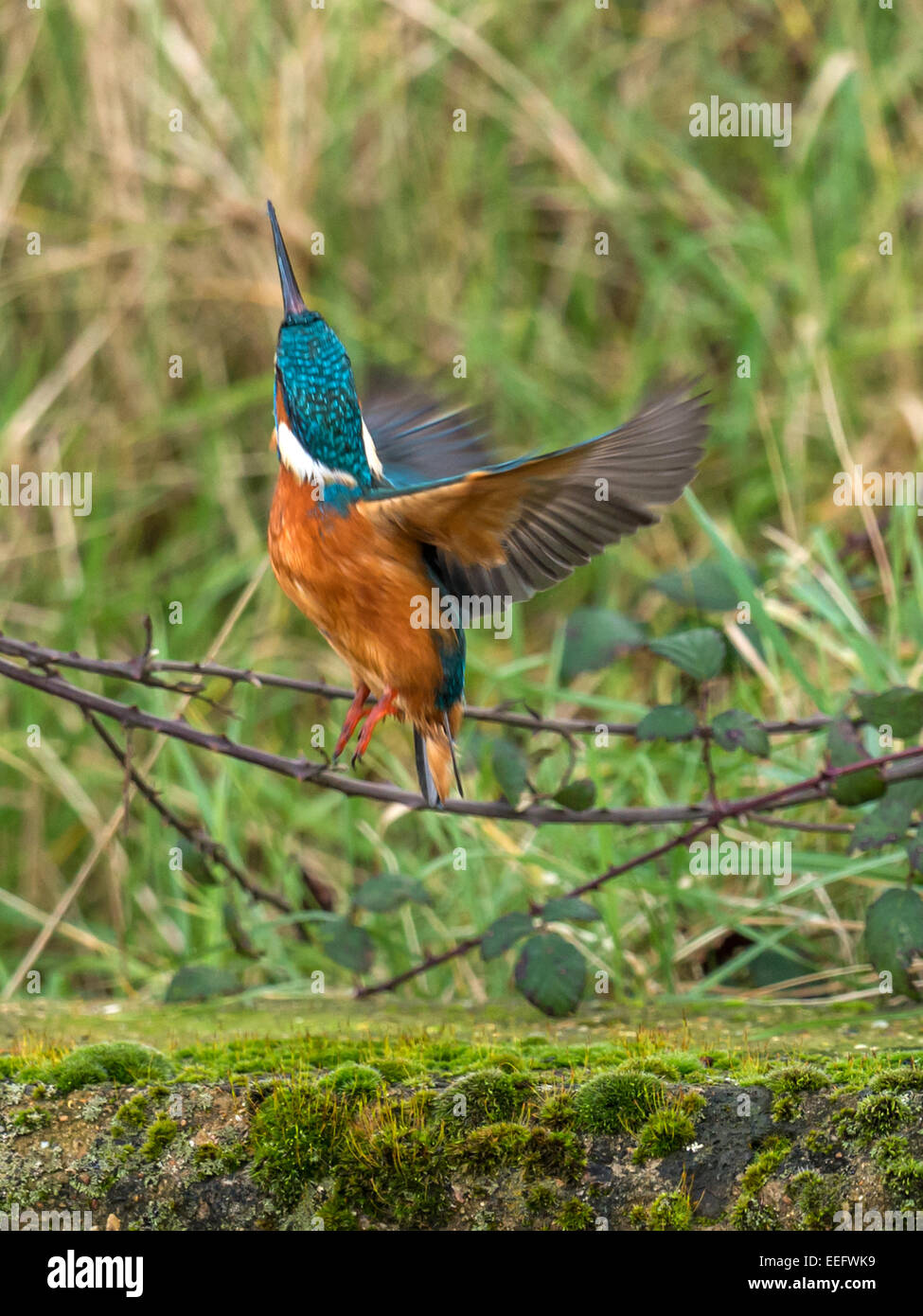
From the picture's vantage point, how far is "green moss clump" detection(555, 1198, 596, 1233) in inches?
74.9

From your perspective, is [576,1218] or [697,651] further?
[697,651]

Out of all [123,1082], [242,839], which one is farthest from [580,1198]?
[242,839]

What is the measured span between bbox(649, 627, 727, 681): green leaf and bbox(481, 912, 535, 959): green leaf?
497mm

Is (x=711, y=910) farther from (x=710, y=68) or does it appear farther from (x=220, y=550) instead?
(x=710, y=68)

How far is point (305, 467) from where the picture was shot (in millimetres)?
2322

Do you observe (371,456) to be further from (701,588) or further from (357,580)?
(701,588)

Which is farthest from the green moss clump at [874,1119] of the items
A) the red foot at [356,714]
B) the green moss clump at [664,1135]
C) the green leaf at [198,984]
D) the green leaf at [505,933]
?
the green leaf at [198,984]

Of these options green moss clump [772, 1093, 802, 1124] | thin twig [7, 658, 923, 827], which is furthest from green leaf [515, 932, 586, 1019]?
green moss clump [772, 1093, 802, 1124]

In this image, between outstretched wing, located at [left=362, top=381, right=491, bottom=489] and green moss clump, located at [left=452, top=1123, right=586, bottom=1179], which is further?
outstretched wing, located at [left=362, top=381, right=491, bottom=489]

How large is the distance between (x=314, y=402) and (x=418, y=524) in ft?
0.78

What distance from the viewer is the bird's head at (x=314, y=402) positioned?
2250 millimetres

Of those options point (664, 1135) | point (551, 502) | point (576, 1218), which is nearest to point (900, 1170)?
point (664, 1135)

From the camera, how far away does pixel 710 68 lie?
514cm

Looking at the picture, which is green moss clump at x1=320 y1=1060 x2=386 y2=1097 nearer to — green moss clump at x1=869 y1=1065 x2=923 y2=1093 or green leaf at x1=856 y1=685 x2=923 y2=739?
green moss clump at x1=869 y1=1065 x2=923 y2=1093
